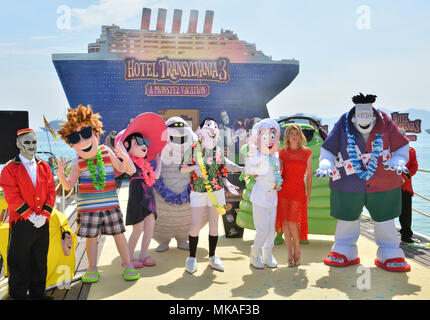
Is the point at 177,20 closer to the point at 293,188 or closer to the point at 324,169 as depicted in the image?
the point at 293,188

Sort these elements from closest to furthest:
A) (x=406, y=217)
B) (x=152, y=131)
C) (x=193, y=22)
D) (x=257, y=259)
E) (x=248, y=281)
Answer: (x=248, y=281)
(x=257, y=259)
(x=152, y=131)
(x=406, y=217)
(x=193, y=22)

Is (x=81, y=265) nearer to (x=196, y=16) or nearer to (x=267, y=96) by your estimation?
(x=267, y=96)

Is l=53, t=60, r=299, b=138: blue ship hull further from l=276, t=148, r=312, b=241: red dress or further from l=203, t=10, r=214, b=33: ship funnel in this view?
l=276, t=148, r=312, b=241: red dress

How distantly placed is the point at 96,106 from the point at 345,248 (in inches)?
514

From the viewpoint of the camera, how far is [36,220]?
3244 mm

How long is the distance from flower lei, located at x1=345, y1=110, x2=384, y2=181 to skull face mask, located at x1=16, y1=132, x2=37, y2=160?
9.94 feet

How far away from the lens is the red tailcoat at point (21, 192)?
321cm

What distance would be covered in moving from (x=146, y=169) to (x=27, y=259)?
147cm

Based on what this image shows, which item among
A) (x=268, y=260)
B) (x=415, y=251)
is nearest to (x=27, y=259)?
(x=268, y=260)

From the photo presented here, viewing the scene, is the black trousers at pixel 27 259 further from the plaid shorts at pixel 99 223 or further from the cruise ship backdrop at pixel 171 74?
the cruise ship backdrop at pixel 171 74

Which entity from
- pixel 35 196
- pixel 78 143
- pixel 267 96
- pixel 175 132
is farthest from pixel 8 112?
pixel 267 96

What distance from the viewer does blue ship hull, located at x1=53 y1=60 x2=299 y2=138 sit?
15508 millimetres

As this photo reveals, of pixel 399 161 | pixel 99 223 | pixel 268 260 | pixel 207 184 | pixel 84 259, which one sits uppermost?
pixel 399 161

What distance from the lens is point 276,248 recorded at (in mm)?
5082
